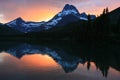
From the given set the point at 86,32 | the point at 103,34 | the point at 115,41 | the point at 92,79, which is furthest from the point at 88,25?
the point at 92,79

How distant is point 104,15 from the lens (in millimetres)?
130625

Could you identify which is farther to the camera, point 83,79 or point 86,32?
point 86,32

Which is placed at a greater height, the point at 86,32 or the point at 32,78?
the point at 86,32

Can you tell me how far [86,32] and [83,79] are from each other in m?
111

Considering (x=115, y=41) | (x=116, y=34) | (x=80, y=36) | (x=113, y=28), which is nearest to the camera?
(x=115, y=41)

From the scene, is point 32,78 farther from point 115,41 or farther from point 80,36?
point 80,36

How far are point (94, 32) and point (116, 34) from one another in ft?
35.3

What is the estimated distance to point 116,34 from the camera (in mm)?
125875

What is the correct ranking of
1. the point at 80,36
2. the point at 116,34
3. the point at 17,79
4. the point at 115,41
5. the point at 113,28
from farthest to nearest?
the point at 80,36 → the point at 113,28 → the point at 116,34 → the point at 115,41 → the point at 17,79

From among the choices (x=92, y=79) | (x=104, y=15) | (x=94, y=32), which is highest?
(x=104, y=15)

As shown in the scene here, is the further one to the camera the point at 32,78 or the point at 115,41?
the point at 115,41

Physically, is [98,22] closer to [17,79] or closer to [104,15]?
[104,15]

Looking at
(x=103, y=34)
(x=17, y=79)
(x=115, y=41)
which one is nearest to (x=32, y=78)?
(x=17, y=79)

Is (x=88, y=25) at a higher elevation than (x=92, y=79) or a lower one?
higher
